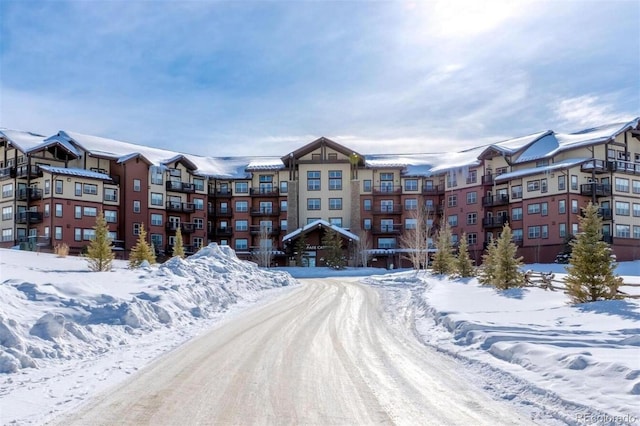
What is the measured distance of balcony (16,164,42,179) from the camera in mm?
58406

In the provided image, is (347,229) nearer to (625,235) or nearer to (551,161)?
(551,161)

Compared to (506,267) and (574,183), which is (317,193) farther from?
(506,267)

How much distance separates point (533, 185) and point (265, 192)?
108 ft

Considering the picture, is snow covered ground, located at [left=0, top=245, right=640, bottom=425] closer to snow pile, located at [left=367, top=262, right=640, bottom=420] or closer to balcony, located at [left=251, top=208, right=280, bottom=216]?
snow pile, located at [left=367, top=262, right=640, bottom=420]

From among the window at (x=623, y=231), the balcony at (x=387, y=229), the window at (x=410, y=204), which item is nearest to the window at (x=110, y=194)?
the balcony at (x=387, y=229)

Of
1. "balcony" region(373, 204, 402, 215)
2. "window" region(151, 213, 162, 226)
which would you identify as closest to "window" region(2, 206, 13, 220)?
"window" region(151, 213, 162, 226)

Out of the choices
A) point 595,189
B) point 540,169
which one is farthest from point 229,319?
point 595,189

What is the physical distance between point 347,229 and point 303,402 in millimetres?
64245

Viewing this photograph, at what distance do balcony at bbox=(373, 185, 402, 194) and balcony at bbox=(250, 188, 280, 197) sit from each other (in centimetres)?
1274

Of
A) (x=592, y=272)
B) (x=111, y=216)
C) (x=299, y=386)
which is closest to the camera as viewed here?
(x=299, y=386)

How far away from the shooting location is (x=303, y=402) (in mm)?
8555

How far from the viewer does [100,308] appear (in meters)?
15.9

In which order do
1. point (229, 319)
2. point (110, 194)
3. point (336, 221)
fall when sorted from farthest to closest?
point (336, 221)
point (110, 194)
point (229, 319)

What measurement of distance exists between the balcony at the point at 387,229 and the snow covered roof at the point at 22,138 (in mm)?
40030
